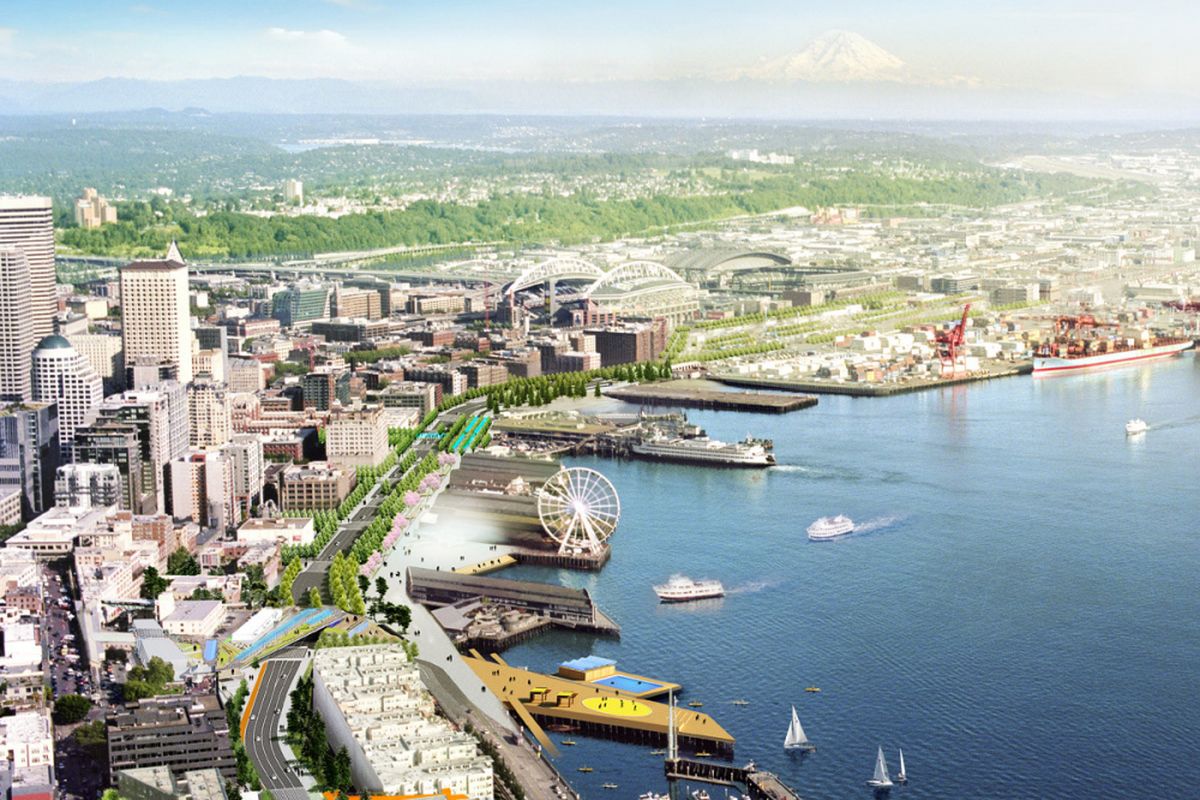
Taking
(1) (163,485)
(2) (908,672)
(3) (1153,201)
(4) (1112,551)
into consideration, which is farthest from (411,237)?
(2) (908,672)

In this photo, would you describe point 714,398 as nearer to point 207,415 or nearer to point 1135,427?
point 1135,427

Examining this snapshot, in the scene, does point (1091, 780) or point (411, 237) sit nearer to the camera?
point (1091, 780)

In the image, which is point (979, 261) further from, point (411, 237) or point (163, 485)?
point (163, 485)

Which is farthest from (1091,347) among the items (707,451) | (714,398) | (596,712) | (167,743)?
(167,743)

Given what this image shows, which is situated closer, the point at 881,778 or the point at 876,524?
the point at 881,778

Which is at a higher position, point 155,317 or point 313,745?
point 155,317

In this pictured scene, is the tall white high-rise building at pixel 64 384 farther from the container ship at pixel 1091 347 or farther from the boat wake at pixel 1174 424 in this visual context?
the container ship at pixel 1091 347
